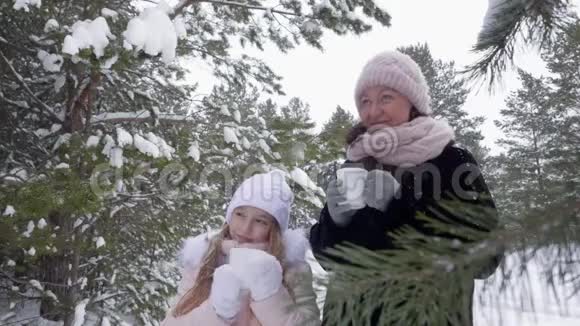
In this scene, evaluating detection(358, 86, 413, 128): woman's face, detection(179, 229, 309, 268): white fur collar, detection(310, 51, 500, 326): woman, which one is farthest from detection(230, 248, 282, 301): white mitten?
detection(358, 86, 413, 128): woman's face

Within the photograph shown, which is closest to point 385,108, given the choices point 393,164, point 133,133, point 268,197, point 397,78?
point 397,78

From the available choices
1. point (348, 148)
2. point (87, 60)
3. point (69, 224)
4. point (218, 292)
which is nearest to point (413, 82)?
point (348, 148)

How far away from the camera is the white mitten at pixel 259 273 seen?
1895 mm

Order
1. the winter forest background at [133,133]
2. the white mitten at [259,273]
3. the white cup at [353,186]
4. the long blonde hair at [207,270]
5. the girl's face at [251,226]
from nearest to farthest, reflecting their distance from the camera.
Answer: the white cup at [353,186] < the white mitten at [259,273] < the long blonde hair at [207,270] < the girl's face at [251,226] < the winter forest background at [133,133]

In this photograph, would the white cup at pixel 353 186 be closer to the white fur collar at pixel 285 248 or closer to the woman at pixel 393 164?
the woman at pixel 393 164

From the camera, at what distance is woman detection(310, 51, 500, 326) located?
1.20 meters

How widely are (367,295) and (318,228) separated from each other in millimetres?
959

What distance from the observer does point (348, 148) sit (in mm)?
1609

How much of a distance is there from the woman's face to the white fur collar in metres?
0.75

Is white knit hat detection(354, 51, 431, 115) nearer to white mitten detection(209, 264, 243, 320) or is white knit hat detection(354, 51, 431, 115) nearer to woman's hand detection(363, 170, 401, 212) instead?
woman's hand detection(363, 170, 401, 212)

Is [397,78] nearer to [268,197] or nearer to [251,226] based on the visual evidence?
[268,197]

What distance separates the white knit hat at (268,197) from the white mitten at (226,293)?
0.38 meters

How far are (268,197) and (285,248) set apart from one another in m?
0.29

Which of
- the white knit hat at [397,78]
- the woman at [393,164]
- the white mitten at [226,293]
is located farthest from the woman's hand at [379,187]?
the white mitten at [226,293]
